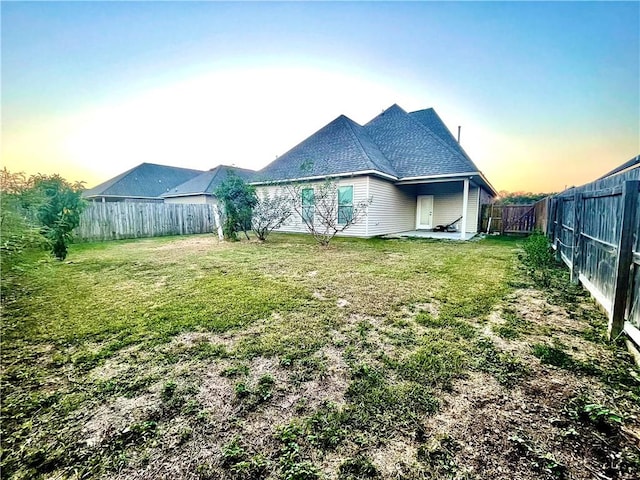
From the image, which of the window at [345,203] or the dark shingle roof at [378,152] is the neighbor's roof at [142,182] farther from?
the window at [345,203]

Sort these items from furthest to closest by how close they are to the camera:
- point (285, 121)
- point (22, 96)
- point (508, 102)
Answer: point (285, 121) → point (508, 102) → point (22, 96)

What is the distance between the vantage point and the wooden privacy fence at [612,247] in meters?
2.44

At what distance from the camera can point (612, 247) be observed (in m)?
2.98

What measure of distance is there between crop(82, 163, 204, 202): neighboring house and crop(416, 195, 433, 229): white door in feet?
67.4

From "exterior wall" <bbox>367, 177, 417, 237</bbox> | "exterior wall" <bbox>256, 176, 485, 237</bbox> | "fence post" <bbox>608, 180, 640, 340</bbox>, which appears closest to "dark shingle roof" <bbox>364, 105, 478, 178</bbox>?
"exterior wall" <bbox>367, 177, 417, 237</bbox>

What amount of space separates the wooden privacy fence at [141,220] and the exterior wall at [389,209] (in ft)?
22.7

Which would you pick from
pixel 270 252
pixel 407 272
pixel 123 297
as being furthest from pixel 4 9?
pixel 407 272

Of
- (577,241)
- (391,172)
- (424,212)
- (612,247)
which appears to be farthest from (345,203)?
(612,247)

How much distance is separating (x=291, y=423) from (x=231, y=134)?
60.0 ft

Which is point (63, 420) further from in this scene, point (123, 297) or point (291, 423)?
point (123, 297)

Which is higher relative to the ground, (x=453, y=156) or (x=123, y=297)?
(x=453, y=156)

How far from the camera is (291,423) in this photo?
5.38ft

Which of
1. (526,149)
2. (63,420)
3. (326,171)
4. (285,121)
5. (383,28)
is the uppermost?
(383,28)

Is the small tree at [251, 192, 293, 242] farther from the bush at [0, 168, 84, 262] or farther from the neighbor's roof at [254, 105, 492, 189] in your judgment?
the bush at [0, 168, 84, 262]
